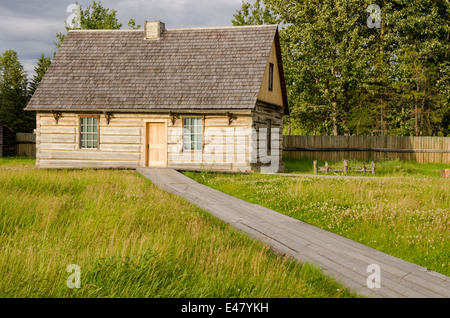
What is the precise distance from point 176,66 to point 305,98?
15.8 m

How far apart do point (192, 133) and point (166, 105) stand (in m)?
1.73

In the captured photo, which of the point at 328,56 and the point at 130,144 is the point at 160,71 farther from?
the point at 328,56

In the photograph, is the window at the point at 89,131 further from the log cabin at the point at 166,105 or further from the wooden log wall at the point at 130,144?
the wooden log wall at the point at 130,144

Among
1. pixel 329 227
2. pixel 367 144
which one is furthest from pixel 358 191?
pixel 367 144

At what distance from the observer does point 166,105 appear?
19.6m

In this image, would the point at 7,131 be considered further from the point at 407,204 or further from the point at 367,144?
the point at 407,204

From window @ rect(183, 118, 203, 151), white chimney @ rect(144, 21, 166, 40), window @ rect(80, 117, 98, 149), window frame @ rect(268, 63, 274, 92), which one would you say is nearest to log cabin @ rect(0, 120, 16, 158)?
window @ rect(80, 117, 98, 149)

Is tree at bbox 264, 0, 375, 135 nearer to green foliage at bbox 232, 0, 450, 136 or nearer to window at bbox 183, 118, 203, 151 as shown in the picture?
green foliage at bbox 232, 0, 450, 136

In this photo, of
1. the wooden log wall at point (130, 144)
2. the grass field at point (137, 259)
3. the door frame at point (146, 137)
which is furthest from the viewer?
the door frame at point (146, 137)

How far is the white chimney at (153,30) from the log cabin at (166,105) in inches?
24.3

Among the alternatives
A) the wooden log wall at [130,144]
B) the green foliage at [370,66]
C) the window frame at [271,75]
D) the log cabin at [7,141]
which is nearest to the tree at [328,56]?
the green foliage at [370,66]

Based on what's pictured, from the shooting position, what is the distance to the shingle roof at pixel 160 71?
19.7m

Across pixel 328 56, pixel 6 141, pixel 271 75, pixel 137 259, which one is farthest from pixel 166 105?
pixel 328 56

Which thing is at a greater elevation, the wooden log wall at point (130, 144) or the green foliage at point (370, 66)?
the green foliage at point (370, 66)
